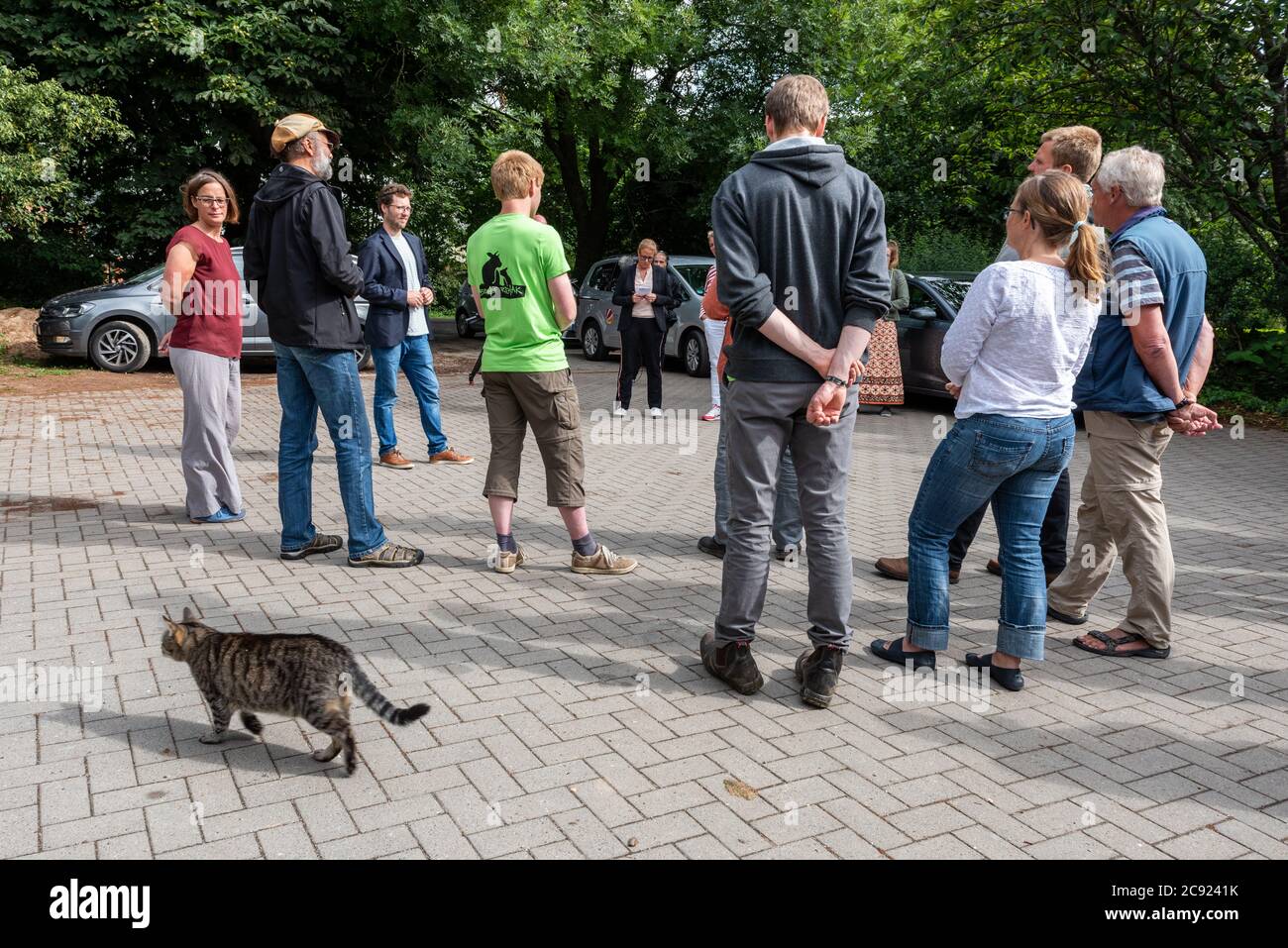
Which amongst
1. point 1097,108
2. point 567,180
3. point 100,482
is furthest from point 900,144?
point 100,482

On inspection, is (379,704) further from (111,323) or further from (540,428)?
(111,323)

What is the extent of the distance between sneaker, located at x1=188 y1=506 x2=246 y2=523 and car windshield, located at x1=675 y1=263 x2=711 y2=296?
1124 cm

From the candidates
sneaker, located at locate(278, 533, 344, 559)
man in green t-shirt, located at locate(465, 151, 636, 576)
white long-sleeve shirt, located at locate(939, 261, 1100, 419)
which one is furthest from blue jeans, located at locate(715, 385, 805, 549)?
sneaker, located at locate(278, 533, 344, 559)

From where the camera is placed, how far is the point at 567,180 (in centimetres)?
2472

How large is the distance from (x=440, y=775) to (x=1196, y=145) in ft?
43.8

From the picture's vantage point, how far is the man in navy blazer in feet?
27.2

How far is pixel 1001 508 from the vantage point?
13.5ft

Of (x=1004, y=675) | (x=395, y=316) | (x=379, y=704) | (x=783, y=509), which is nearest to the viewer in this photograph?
A: (x=379, y=704)

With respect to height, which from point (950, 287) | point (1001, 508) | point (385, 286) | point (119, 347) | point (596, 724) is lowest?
point (596, 724)

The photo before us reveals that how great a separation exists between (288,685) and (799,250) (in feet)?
7.67

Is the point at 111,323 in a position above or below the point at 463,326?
below

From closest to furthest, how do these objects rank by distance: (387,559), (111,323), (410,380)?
1. (387,559)
2. (410,380)
3. (111,323)

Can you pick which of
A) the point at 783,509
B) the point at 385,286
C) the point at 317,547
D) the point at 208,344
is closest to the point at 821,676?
the point at 783,509

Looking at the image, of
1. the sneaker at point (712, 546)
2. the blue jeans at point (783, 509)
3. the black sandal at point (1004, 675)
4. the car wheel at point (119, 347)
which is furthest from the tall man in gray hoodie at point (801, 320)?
the car wheel at point (119, 347)
